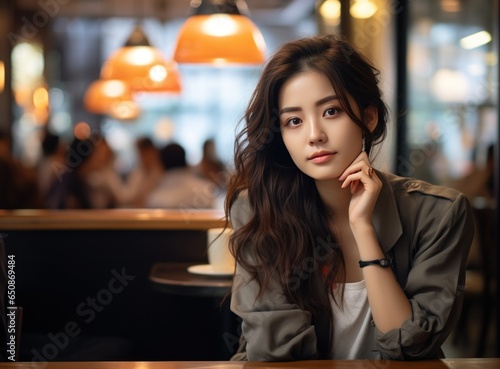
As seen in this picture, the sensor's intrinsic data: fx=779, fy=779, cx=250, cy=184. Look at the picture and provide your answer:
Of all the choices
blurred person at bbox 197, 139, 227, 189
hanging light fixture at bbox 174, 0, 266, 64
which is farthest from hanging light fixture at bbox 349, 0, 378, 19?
hanging light fixture at bbox 174, 0, 266, 64

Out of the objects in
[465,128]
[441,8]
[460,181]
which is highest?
[441,8]

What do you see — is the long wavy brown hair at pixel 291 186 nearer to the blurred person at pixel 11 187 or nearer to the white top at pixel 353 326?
the white top at pixel 353 326

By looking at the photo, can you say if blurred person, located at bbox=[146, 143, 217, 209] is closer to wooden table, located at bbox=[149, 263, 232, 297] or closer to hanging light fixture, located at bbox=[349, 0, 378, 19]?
hanging light fixture, located at bbox=[349, 0, 378, 19]

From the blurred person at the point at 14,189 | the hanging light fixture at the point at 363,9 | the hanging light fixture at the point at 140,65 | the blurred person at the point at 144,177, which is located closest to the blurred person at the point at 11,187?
the blurred person at the point at 14,189

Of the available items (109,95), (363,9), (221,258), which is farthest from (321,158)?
(109,95)

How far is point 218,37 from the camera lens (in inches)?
141

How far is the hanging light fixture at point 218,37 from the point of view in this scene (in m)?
3.59

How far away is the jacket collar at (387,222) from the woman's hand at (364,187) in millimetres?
45

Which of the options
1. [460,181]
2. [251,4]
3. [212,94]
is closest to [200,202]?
[460,181]

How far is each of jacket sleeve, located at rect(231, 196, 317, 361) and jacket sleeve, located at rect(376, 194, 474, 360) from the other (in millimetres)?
179

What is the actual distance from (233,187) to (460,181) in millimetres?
2947

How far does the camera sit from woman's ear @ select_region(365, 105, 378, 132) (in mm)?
1891

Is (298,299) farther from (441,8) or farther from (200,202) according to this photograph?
(200,202)

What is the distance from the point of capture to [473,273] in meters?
4.49
